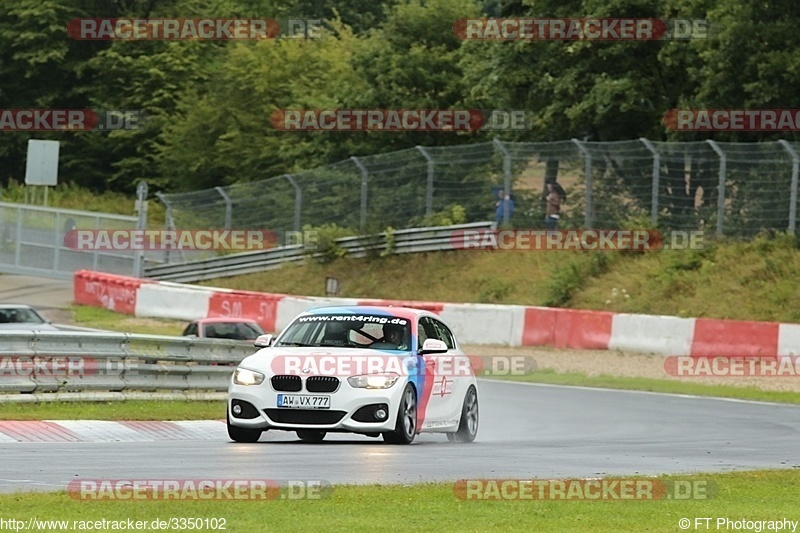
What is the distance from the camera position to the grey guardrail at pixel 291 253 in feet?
136

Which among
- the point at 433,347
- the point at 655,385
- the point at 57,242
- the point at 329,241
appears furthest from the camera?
the point at 57,242

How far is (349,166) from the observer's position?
42.5 meters

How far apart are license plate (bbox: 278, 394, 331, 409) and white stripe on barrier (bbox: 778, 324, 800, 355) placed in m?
14.0

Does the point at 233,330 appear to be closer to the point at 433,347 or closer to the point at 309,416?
the point at 433,347

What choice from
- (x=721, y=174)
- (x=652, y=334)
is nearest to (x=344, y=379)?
(x=652, y=334)

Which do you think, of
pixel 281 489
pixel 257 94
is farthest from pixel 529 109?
pixel 281 489

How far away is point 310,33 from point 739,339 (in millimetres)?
38409

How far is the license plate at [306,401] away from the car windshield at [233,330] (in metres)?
13.1

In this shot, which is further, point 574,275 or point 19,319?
point 574,275

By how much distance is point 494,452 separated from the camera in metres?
15.5

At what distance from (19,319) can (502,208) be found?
47.3 ft

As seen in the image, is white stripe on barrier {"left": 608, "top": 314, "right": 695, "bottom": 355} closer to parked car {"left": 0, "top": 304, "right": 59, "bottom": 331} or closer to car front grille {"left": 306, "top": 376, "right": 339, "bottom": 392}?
parked car {"left": 0, "top": 304, "right": 59, "bottom": 331}

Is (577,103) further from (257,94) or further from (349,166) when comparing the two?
(257,94)

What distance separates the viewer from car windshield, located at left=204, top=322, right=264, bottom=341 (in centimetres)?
2883
